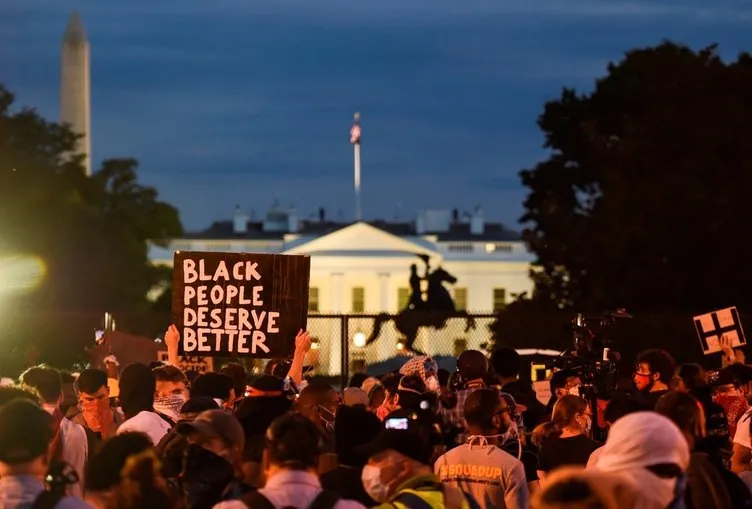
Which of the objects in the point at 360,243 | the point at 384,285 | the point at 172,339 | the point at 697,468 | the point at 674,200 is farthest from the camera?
the point at 360,243

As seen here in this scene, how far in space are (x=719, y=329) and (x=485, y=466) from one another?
32.9ft

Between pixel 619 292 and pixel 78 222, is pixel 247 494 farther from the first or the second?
pixel 78 222

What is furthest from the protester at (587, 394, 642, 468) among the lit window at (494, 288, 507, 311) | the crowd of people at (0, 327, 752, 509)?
the lit window at (494, 288, 507, 311)

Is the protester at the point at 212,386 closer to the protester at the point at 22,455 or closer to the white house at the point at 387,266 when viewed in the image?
the protester at the point at 22,455

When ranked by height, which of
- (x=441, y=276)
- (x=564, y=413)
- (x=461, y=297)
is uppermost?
(x=461, y=297)

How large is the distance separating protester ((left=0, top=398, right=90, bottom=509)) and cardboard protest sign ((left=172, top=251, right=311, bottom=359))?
5.14 meters

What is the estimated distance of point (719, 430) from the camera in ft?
30.9

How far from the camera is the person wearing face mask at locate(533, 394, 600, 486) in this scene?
29.3 ft

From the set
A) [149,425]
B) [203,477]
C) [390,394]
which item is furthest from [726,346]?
[203,477]

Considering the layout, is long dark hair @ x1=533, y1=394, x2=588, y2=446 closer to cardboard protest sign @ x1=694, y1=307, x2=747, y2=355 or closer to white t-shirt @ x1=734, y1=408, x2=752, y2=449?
white t-shirt @ x1=734, y1=408, x2=752, y2=449

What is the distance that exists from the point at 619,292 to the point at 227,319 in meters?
31.5

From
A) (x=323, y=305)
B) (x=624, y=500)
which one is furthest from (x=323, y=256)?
(x=624, y=500)

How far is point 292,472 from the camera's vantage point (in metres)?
6.20

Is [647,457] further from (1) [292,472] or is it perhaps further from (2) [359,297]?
(2) [359,297]
